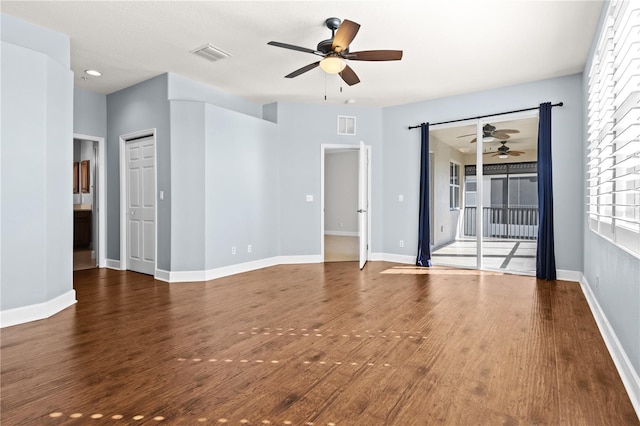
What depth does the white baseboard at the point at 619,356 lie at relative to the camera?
2.02 m

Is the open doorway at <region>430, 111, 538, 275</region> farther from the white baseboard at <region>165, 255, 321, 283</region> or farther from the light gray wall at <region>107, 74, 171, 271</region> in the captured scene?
the light gray wall at <region>107, 74, 171, 271</region>

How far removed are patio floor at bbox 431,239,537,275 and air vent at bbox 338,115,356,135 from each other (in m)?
2.90

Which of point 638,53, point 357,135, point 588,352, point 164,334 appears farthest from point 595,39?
point 164,334

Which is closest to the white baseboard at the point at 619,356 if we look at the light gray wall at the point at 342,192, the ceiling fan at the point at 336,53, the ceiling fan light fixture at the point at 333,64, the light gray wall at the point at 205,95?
the ceiling fan at the point at 336,53

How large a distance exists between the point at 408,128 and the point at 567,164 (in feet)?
8.37

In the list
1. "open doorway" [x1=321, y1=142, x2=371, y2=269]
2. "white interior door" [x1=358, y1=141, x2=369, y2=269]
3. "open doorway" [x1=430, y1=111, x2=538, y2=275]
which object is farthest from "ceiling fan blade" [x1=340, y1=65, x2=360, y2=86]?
"open doorway" [x1=321, y1=142, x2=371, y2=269]

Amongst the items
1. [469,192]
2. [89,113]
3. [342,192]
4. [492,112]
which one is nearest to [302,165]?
[492,112]

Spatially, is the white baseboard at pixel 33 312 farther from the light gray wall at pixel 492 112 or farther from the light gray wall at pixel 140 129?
the light gray wall at pixel 492 112

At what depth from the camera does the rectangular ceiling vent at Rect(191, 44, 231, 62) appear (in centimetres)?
425

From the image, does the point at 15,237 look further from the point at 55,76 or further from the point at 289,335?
the point at 289,335

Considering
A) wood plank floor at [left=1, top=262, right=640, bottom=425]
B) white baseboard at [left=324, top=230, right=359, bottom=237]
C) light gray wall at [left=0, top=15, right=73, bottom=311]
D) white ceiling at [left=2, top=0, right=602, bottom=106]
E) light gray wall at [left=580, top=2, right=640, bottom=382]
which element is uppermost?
white ceiling at [left=2, top=0, right=602, bottom=106]

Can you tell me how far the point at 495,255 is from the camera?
7527 mm

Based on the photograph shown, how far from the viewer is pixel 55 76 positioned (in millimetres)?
3689

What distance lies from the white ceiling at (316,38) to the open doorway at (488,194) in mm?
1254
